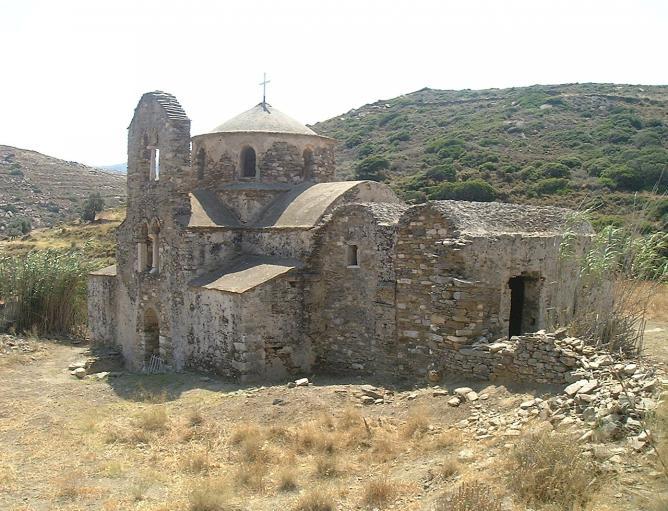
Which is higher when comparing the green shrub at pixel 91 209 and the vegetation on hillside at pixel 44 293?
the green shrub at pixel 91 209

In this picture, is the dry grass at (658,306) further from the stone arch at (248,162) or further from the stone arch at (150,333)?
the stone arch at (150,333)

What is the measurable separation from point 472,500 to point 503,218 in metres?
6.73

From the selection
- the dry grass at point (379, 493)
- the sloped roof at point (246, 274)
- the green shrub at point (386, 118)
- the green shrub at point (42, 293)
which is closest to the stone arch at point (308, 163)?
the sloped roof at point (246, 274)

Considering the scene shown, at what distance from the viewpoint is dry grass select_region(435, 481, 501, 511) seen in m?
5.73

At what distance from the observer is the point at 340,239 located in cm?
1325

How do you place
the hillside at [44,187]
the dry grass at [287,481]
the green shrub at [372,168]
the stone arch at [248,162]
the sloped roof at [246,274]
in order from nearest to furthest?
1. the dry grass at [287,481]
2. the sloped roof at [246,274]
3. the stone arch at [248,162]
4. the green shrub at [372,168]
5. the hillside at [44,187]

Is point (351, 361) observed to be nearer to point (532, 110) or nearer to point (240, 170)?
point (240, 170)

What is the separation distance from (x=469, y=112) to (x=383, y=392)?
4384 centimetres

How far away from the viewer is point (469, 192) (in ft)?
102

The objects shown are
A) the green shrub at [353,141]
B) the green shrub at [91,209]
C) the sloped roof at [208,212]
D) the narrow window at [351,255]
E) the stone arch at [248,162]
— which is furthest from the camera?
the green shrub at [353,141]

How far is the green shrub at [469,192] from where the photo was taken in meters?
31.0

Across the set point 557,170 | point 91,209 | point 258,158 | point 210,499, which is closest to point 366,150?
point 557,170

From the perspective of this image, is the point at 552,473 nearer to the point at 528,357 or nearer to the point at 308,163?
the point at 528,357

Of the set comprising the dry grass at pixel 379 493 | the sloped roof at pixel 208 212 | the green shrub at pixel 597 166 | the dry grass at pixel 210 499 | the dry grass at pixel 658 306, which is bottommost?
the dry grass at pixel 210 499
